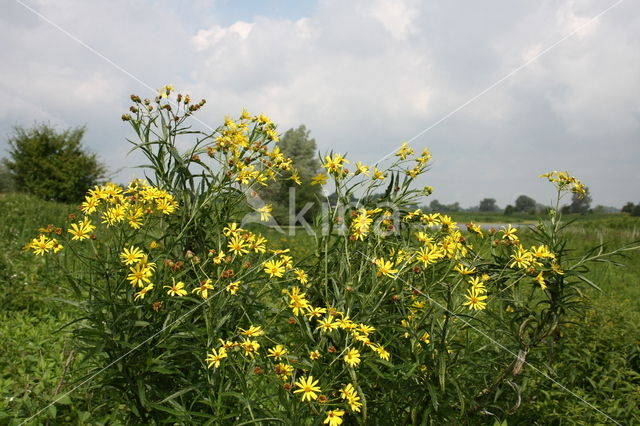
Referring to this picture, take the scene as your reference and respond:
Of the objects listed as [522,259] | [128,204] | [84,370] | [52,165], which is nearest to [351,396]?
[522,259]

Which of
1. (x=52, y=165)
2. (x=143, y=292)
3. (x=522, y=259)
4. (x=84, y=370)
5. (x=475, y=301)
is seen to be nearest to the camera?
(x=143, y=292)

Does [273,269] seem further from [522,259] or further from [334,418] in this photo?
[522,259]

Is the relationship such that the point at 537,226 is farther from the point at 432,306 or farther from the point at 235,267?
the point at 235,267

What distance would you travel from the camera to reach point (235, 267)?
191 cm

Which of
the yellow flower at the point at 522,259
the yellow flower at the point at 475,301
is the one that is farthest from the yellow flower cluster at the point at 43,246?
the yellow flower at the point at 522,259

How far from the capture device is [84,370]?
115 inches

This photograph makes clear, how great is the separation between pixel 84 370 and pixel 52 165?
54.9 ft

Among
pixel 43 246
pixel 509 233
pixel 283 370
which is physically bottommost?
pixel 283 370

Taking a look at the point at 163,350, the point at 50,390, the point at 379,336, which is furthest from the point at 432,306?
the point at 50,390

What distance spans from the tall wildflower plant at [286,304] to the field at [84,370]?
223 millimetres

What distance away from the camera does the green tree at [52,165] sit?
1722cm

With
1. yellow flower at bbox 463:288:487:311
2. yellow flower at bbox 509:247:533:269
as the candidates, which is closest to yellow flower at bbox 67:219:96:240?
yellow flower at bbox 463:288:487:311

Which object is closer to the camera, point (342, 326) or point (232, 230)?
point (342, 326)

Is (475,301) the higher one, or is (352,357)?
(475,301)
